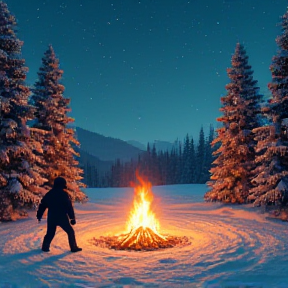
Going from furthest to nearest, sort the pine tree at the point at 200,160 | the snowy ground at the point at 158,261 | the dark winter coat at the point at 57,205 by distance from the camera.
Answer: the pine tree at the point at 200,160, the dark winter coat at the point at 57,205, the snowy ground at the point at 158,261

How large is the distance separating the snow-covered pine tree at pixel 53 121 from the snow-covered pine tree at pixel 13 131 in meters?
3.92

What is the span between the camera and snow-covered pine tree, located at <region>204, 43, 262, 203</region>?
795 inches

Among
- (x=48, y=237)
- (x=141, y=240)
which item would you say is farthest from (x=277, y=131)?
(x=48, y=237)

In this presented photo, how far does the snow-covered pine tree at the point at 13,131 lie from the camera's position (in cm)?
1428

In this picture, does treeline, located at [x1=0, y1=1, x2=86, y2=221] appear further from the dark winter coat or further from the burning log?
the burning log

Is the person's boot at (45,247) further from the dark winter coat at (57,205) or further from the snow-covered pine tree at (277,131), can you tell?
the snow-covered pine tree at (277,131)

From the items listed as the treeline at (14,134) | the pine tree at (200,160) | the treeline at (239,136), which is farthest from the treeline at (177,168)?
the treeline at (14,134)

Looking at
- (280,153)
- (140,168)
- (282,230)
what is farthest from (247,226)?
(140,168)

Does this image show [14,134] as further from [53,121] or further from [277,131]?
[277,131]

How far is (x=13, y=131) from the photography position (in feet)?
47.8

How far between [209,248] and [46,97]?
14.6 metres

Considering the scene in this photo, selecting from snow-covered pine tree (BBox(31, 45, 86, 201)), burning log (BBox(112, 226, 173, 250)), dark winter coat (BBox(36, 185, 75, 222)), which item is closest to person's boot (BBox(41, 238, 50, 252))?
dark winter coat (BBox(36, 185, 75, 222))

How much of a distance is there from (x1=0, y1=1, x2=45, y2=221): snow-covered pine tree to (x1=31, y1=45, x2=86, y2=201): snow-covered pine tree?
3.92m

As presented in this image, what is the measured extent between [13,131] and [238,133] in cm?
1359
